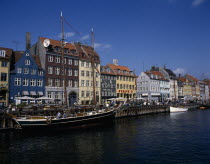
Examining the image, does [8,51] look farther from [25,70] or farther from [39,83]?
[39,83]

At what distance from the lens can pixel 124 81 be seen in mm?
87312

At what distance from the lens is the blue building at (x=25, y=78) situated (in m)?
53.0

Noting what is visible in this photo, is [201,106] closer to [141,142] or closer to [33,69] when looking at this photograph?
[33,69]

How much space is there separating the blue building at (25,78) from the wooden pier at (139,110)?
2115 centimetres

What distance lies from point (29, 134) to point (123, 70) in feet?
196

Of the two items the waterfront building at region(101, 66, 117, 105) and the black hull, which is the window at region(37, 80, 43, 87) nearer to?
the black hull

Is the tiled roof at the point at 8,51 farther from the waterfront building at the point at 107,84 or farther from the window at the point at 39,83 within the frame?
the waterfront building at the point at 107,84

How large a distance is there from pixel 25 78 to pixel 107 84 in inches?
1245

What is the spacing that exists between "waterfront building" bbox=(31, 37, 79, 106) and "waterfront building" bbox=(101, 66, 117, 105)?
1246 cm

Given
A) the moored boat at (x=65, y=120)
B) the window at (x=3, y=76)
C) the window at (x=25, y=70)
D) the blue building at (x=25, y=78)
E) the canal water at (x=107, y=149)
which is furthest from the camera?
the window at (x=25, y=70)

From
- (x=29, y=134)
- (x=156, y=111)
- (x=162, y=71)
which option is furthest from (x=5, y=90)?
(x=162, y=71)

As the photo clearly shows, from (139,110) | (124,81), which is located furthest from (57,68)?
(124,81)

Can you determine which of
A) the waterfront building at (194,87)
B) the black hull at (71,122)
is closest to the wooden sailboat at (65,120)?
the black hull at (71,122)

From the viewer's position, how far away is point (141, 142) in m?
26.8
